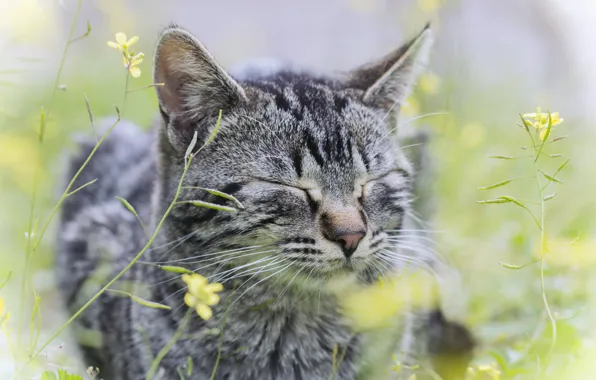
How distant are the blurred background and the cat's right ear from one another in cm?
33

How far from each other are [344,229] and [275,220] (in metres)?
0.18

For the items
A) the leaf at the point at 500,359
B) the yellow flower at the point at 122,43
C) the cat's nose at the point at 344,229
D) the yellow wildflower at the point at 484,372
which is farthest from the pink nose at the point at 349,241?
the yellow flower at the point at 122,43

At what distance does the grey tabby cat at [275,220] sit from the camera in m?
1.50

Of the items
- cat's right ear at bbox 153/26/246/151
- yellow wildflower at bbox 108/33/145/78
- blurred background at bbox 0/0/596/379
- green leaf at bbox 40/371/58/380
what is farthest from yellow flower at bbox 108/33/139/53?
green leaf at bbox 40/371/58/380

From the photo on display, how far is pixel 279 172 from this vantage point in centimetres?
154

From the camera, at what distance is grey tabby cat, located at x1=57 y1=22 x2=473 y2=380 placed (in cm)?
150

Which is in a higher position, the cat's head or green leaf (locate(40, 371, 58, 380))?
the cat's head

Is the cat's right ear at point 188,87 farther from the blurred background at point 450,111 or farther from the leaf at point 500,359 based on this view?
the leaf at point 500,359

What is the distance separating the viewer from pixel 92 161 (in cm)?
263

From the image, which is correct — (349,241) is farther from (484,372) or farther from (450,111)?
(450,111)

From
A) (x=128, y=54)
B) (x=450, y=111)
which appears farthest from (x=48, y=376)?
(x=450, y=111)

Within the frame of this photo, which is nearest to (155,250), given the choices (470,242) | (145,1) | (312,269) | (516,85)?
(312,269)

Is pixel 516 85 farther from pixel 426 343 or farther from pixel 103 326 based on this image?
pixel 103 326

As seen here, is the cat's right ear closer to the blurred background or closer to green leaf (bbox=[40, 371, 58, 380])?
the blurred background
